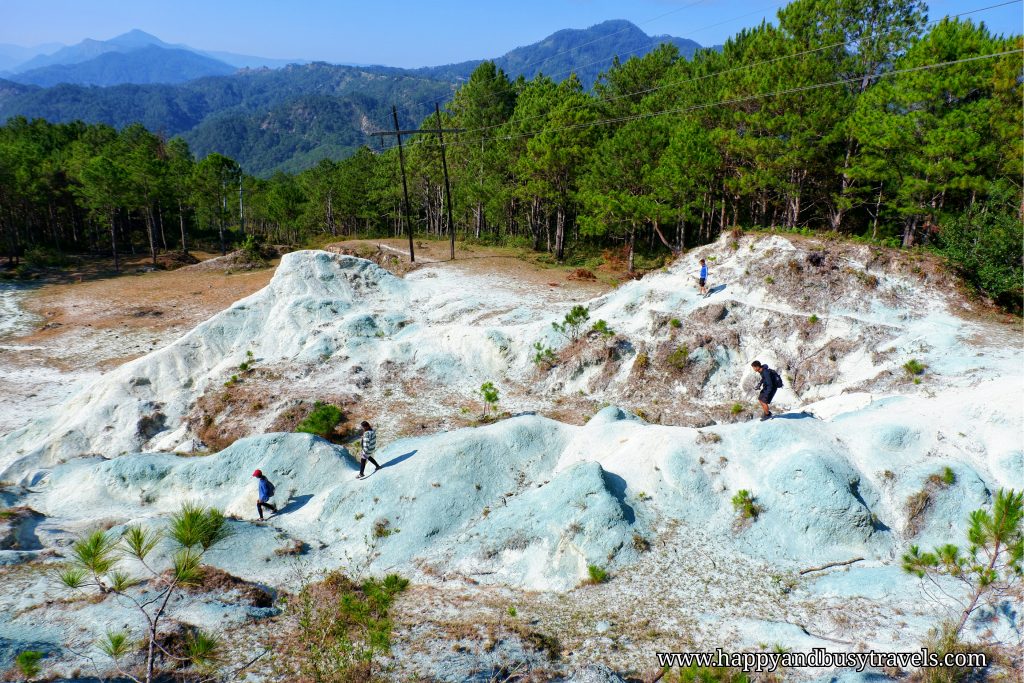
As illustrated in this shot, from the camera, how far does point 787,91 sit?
33594 mm

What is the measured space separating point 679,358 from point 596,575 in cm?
1627

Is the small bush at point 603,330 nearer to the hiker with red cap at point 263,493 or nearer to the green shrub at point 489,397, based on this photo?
the green shrub at point 489,397

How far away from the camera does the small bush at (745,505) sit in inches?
623

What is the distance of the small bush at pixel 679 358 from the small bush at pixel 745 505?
12.3m

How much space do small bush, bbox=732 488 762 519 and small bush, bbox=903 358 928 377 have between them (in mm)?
12136

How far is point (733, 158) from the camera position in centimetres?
3941

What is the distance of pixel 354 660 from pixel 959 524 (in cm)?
1628

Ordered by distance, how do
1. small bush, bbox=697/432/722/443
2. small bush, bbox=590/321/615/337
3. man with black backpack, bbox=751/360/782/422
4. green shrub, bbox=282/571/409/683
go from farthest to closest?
small bush, bbox=590/321/615/337 → man with black backpack, bbox=751/360/782/422 → small bush, bbox=697/432/722/443 → green shrub, bbox=282/571/409/683

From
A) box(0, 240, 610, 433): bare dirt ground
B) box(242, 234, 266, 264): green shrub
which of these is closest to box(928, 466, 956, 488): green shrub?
box(0, 240, 610, 433): bare dirt ground

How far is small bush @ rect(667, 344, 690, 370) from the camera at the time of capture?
1107 inches

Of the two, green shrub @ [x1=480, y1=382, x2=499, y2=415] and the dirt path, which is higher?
the dirt path

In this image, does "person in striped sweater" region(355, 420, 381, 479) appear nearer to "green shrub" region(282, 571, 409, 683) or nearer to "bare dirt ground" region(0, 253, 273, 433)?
"green shrub" region(282, 571, 409, 683)

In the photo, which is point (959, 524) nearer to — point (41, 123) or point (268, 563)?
point (268, 563)

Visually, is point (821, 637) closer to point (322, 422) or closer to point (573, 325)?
point (573, 325)
